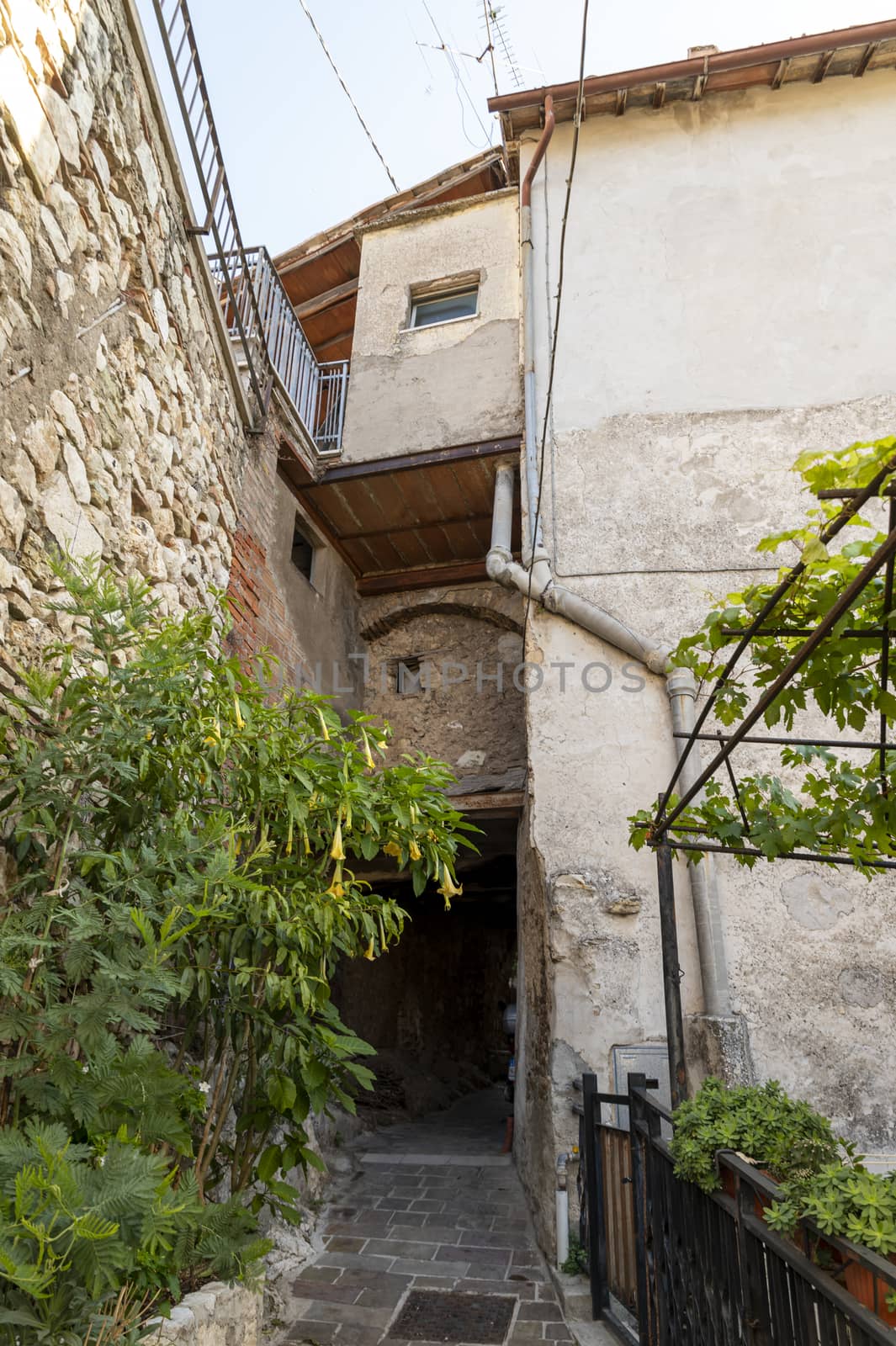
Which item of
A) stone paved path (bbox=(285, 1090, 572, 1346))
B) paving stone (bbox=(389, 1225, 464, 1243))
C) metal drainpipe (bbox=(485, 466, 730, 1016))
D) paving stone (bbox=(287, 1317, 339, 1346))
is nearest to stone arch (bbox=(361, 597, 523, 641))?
metal drainpipe (bbox=(485, 466, 730, 1016))

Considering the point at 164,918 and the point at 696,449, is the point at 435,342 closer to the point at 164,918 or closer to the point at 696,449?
the point at 696,449

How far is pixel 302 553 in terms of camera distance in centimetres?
766

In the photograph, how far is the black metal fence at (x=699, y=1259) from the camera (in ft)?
5.79

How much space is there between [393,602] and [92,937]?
646 cm

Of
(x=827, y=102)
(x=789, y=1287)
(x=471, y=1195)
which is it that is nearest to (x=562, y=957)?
(x=471, y=1195)

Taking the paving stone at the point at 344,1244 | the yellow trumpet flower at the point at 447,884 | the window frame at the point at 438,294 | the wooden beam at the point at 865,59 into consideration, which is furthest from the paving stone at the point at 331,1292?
the wooden beam at the point at 865,59

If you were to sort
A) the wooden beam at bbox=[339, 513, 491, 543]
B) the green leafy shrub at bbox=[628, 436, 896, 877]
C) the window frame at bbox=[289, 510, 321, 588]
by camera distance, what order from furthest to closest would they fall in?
the wooden beam at bbox=[339, 513, 491, 543], the window frame at bbox=[289, 510, 321, 588], the green leafy shrub at bbox=[628, 436, 896, 877]

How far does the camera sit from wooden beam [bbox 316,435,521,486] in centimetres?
702

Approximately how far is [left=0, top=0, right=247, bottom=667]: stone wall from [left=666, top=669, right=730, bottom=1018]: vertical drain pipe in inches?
125

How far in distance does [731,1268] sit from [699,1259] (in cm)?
32

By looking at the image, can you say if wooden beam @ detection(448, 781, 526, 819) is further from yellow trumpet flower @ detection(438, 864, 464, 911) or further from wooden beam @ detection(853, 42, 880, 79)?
wooden beam @ detection(853, 42, 880, 79)

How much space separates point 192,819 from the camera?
3.02m

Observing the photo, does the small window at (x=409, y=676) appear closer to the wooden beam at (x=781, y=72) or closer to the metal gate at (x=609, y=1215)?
the metal gate at (x=609, y=1215)

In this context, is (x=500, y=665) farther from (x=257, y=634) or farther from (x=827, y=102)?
(x=827, y=102)
